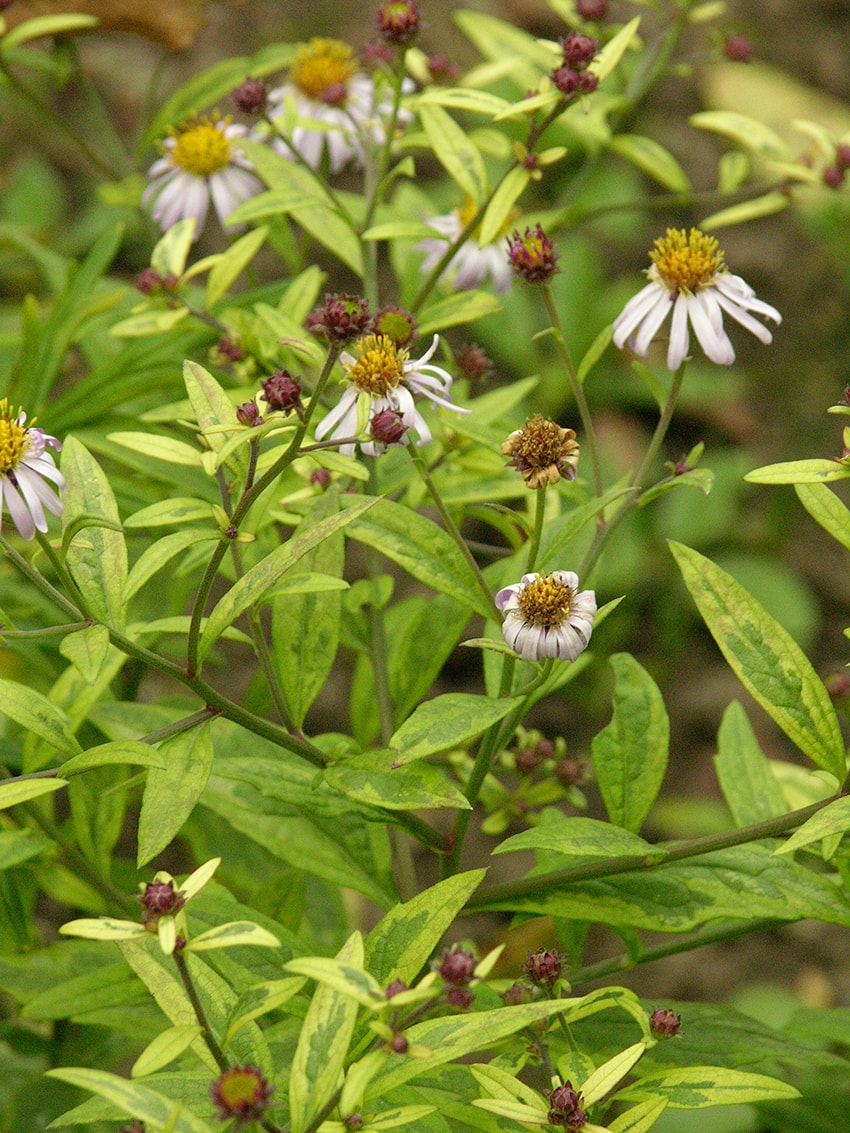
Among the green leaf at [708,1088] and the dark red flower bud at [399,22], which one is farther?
the dark red flower bud at [399,22]

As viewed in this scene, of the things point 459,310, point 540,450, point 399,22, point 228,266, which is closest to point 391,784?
point 540,450

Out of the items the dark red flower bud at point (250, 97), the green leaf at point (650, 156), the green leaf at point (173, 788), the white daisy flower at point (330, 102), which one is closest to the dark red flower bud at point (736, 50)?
the green leaf at point (650, 156)

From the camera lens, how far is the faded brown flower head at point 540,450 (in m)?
0.99

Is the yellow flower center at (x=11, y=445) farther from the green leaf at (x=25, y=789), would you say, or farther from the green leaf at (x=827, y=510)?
the green leaf at (x=827, y=510)

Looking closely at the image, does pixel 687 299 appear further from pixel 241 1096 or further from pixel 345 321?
pixel 241 1096

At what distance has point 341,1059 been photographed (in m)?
0.83

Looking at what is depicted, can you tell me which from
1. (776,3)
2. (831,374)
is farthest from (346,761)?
(776,3)

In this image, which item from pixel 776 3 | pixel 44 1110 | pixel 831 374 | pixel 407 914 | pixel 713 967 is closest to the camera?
pixel 407 914

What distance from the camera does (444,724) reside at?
94 cm

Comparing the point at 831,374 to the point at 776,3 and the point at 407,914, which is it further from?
the point at 407,914

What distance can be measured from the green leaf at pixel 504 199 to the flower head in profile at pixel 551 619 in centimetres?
44

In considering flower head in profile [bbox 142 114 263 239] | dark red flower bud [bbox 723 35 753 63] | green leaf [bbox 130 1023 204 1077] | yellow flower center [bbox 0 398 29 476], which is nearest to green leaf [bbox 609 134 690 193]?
dark red flower bud [bbox 723 35 753 63]

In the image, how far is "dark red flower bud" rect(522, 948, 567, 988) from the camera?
98cm

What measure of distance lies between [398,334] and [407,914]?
49 cm
